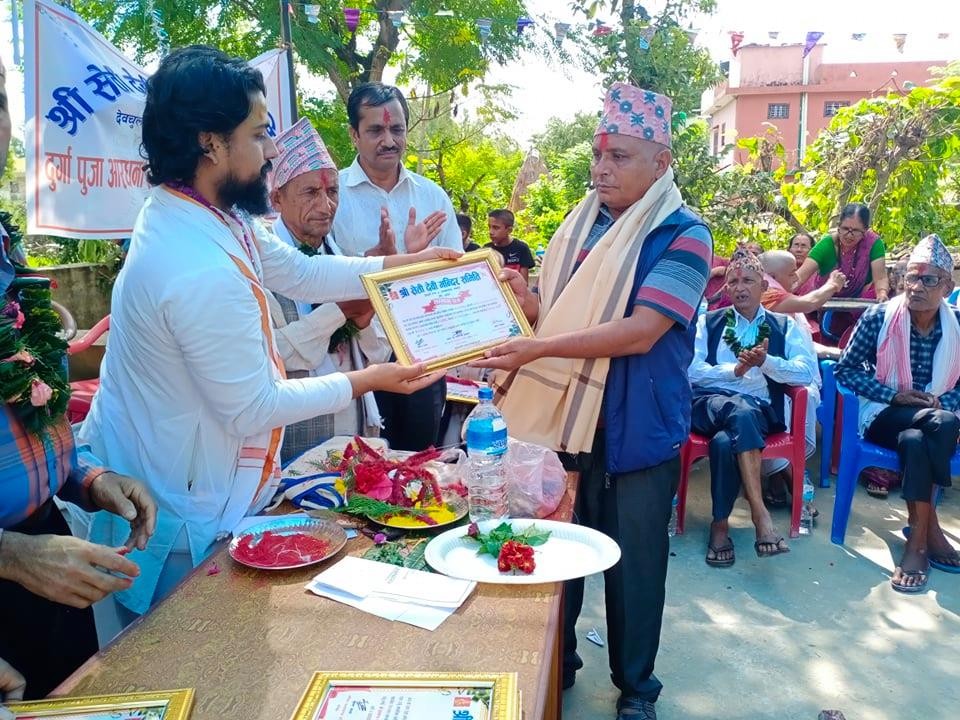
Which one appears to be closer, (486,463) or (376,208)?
(486,463)

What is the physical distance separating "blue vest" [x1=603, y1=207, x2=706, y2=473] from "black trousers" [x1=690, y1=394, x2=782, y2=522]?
206cm

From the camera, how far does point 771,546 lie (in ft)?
15.0

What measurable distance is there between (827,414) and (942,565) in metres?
1.58

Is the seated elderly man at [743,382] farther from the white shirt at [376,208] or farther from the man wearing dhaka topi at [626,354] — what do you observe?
the white shirt at [376,208]

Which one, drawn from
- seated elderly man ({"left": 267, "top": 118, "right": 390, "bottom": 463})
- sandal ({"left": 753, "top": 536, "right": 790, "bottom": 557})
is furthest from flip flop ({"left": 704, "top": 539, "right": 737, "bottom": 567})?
seated elderly man ({"left": 267, "top": 118, "right": 390, "bottom": 463})

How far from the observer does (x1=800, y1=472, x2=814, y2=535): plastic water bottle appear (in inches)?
195

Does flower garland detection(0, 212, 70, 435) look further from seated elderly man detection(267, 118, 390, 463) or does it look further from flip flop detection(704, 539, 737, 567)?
flip flop detection(704, 539, 737, 567)

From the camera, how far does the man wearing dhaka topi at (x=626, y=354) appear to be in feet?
8.64

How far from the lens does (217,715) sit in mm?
1422

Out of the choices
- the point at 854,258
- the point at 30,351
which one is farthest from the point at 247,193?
the point at 854,258

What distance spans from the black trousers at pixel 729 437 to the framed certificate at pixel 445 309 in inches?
95.4

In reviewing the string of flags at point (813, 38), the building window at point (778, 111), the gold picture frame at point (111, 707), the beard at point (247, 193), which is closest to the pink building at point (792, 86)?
the building window at point (778, 111)

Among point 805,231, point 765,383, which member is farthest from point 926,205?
point 765,383

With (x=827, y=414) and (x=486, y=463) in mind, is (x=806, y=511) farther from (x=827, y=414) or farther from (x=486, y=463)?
(x=486, y=463)
